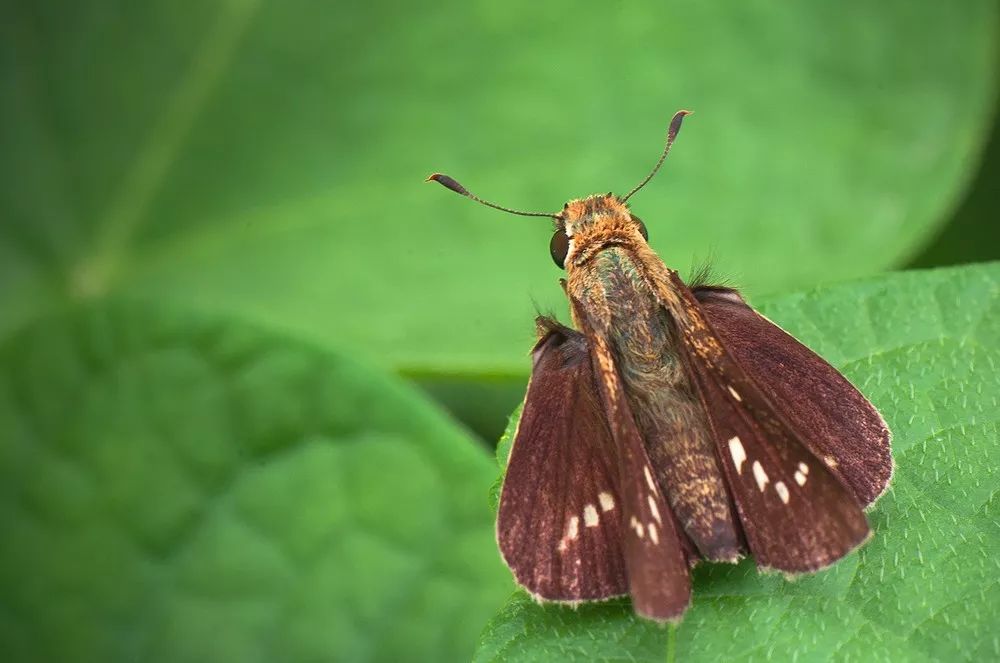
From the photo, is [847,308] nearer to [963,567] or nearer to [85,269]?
[963,567]

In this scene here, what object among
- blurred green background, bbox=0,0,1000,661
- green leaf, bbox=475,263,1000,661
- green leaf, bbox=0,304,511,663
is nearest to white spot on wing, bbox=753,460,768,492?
green leaf, bbox=475,263,1000,661

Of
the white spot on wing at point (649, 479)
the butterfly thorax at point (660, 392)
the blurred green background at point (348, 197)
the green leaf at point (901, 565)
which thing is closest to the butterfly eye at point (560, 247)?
the butterfly thorax at point (660, 392)

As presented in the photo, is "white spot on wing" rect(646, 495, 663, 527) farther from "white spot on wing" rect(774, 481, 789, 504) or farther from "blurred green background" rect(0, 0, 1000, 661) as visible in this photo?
"blurred green background" rect(0, 0, 1000, 661)

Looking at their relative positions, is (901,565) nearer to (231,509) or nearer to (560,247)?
(560,247)

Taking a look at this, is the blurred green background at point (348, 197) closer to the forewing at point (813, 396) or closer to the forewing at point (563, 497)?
the forewing at point (563, 497)

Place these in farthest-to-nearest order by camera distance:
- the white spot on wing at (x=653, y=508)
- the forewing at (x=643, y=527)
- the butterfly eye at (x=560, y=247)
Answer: the butterfly eye at (x=560, y=247) → the white spot on wing at (x=653, y=508) → the forewing at (x=643, y=527)


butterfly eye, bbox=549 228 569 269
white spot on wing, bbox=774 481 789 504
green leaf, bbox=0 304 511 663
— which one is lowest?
green leaf, bbox=0 304 511 663
